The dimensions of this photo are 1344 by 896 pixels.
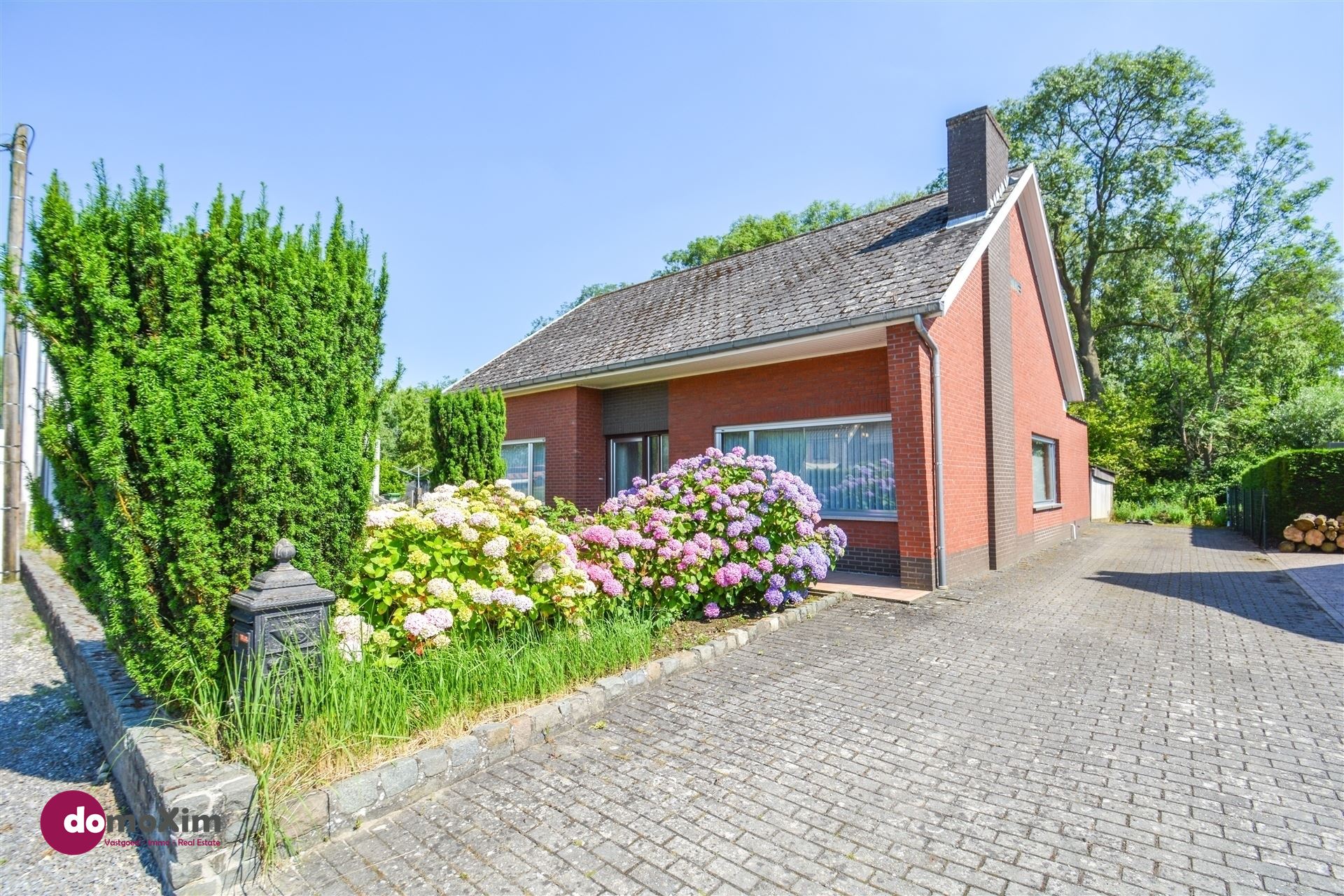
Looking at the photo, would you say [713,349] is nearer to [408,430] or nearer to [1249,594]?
[1249,594]

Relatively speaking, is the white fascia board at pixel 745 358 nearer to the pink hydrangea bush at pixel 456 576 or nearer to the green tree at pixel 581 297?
the pink hydrangea bush at pixel 456 576

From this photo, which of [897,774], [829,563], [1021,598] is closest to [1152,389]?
[1021,598]

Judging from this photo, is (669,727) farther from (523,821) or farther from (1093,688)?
(1093,688)

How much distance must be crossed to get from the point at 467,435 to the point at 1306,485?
1661 cm

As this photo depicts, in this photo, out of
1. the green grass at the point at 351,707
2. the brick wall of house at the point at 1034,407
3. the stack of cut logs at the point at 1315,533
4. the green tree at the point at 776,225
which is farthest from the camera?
the green tree at the point at 776,225

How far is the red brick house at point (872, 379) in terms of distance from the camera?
26.7ft

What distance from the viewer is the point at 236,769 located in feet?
8.82

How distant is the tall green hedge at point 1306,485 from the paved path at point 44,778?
18.4 meters

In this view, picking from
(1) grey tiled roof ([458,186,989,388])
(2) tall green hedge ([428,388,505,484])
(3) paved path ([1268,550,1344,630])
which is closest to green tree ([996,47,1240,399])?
(3) paved path ([1268,550,1344,630])

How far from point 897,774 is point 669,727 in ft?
4.39

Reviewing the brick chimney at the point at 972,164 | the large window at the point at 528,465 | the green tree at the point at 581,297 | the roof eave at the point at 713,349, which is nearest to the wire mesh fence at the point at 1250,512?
the brick chimney at the point at 972,164

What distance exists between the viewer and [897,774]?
3246mm

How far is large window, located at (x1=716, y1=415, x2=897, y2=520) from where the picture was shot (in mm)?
8883

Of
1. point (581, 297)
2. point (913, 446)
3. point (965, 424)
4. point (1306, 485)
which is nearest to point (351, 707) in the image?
point (913, 446)
